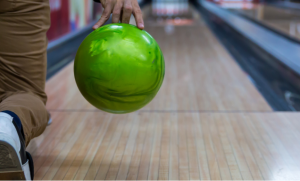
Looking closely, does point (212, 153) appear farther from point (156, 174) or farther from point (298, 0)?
point (298, 0)

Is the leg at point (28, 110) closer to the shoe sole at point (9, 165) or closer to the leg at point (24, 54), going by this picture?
the leg at point (24, 54)

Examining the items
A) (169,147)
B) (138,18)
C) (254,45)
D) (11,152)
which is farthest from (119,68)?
(254,45)

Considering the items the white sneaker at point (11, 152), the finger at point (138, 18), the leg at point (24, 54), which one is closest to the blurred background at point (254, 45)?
the finger at point (138, 18)

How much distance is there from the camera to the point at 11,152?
28.7 inches

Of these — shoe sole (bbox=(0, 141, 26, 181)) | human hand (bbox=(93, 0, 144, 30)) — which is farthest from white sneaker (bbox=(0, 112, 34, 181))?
human hand (bbox=(93, 0, 144, 30))

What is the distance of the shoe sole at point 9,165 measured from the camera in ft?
2.38

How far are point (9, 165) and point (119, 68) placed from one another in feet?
1.11

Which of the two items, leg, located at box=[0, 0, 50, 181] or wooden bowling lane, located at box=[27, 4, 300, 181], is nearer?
leg, located at box=[0, 0, 50, 181]

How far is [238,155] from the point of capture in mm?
1197

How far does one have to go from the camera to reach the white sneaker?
2.38ft

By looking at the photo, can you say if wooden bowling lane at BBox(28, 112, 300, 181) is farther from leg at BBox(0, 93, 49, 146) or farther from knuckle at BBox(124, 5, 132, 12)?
→ knuckle at BBox(124, 5, 132, 12)

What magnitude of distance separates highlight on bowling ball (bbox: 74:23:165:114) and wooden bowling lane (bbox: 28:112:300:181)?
0.88 feet

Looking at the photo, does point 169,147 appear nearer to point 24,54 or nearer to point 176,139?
point 176,139

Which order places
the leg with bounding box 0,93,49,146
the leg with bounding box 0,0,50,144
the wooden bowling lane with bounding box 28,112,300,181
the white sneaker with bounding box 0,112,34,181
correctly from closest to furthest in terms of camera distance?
1. the white sneaker with bounding box 0,112,34,181
2. the leg with bounding box 0,93,49,146
3. the leg with bounding box 0,0,50,144
4. the wooden bowling lane with bounding box 28,112,300,181
